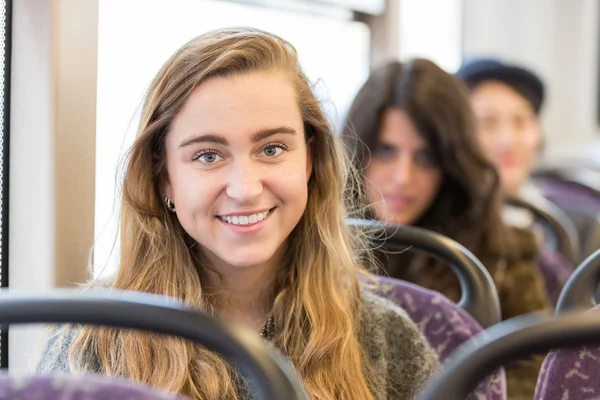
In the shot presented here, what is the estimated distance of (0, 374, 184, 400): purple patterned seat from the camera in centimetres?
54

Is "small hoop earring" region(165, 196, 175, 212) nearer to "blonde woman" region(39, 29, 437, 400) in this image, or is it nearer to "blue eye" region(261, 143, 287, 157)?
"blonde woman" region(39, 29, 437, 400)

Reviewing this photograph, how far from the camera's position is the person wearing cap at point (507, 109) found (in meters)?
2.43

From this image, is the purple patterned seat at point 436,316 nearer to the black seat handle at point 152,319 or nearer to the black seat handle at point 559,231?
the black seat handle at point 152,319

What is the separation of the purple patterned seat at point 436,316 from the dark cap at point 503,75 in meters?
1.30

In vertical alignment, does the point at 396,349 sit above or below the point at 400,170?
below

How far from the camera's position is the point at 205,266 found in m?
1.12

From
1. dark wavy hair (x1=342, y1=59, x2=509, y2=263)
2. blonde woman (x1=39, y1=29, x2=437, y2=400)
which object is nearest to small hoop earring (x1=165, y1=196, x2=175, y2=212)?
blonde woman (x1=39, y1=29, x2=437, y2=400)

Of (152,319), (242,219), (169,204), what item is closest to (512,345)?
(152,319)

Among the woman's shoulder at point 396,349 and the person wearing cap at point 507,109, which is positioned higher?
the person wearing cap at point 507,109

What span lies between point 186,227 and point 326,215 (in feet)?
0.71

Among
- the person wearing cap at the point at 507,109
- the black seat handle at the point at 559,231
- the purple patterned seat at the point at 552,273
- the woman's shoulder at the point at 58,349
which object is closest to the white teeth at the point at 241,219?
the woman's shoulder at the point at 58,349

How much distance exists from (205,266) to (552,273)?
1008mm

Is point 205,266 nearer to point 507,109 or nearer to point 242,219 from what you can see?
point 242,219

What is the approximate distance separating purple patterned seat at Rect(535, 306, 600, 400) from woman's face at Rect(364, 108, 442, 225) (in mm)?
723
